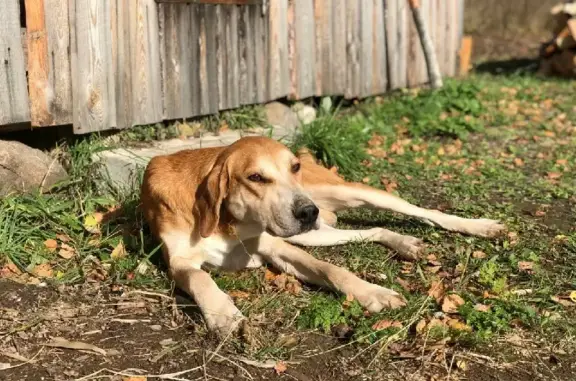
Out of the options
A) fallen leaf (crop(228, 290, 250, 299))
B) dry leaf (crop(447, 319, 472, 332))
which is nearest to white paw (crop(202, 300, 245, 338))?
fallen leaf (crop(228, 290, 250, 299))

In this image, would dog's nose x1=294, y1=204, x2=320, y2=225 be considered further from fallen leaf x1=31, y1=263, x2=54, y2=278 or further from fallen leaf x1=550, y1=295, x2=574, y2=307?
fallen leaf x1=31, y1=263, x2=54, y2=278

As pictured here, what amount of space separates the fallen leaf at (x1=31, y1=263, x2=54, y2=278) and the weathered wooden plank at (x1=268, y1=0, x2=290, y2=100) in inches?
146

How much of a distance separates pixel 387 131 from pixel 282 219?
14.5ft

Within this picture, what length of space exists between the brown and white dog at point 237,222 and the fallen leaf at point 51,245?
0.69 metres

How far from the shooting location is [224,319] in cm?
385

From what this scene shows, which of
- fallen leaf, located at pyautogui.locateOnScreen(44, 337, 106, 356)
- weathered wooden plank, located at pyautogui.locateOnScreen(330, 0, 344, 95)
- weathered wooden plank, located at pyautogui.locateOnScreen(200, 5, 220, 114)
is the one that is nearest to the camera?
fallen leaf, located at pyautogui.locateOnScreen(44, 337, 106, 356)

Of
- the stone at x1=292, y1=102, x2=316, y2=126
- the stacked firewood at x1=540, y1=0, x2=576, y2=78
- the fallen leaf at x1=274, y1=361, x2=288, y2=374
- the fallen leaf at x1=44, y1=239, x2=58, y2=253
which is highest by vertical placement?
the stacked firewood at x1=540, y1=0, x2=576, y2=78

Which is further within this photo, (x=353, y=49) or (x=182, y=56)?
(x=353, y=49)

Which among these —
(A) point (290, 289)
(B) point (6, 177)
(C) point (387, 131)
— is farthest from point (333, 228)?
(C) point (387, 131)

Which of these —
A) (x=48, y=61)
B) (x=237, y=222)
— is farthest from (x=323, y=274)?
(x=48, y=61)

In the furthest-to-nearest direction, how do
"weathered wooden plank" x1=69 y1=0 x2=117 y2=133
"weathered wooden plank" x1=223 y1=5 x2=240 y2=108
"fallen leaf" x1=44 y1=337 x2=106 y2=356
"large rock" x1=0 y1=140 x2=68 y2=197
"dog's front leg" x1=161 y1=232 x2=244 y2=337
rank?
"weathered wooden plank" x1=223 y1=5 x2=240 y2=108, "weathered wooden plank" x1=69 y1=0 x2=117 y2=133, "large rock" x1=0 y1=140 x2=68 y2=197, "dog's front leg" x1=161 y1=232 x2=244 y2=337, "fallen leaf" x1=44 y1=337 x2=106 y2=356

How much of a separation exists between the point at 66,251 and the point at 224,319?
166cm

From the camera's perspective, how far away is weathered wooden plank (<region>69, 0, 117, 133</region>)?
5805mm

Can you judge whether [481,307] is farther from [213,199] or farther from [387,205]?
[213,199]
